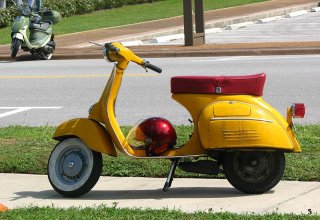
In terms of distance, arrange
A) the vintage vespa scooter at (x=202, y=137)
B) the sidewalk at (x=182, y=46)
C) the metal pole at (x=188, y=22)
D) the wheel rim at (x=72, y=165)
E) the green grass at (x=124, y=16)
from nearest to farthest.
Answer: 1. the vintage vespa scooter at (x=202, y=137)
2. the wheel rim at (x=72, y=165)
3. the sidewalk at (x=182, y=46)
4. the metal pole at (x=188, y=22)
5. the green grass at (x=124, y=16)

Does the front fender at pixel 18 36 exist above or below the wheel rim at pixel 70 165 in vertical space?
below

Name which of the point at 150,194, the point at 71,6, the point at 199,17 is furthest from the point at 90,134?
the point at 71,6

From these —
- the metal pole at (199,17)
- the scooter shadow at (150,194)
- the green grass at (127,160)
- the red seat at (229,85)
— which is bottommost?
the metal pole at (199,17)

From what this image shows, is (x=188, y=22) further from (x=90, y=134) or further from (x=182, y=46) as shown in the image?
(x=90, y=134)

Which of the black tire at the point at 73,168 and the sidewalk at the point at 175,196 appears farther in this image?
the black tire at the point at 73,168

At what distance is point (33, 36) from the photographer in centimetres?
2127

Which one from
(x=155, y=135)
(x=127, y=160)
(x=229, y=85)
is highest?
(x=229, y=85)

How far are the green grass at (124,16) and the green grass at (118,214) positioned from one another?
19.1m

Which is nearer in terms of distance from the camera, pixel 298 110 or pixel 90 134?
pixel 298 110

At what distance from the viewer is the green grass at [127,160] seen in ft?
28.2

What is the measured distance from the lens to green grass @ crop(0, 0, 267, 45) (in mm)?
29094

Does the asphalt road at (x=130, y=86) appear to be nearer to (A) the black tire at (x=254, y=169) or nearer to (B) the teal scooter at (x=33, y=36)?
(B) the teal scooter at (x=33, y=36)

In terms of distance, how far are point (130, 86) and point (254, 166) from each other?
822 cm

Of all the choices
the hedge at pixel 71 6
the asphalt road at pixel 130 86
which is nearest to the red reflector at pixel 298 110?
the asphalt road at pixel 130 86
